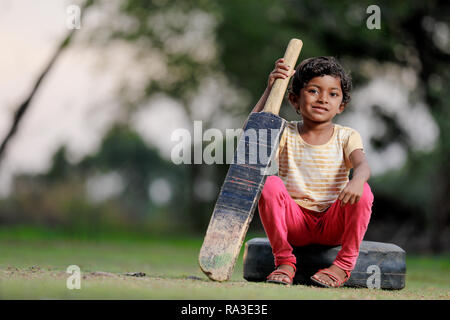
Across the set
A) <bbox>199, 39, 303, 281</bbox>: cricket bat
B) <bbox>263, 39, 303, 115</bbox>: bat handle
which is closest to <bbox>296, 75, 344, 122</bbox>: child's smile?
<bbox>263, 39, 303, 115</bbox>: bat handle

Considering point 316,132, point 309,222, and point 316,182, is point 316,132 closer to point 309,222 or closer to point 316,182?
point 316,182

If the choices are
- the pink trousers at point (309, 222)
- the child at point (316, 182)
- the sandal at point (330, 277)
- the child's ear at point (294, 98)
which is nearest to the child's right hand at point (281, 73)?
the child at point (316, 182)

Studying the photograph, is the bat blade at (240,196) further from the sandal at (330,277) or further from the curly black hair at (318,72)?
the sandal at (330,277)

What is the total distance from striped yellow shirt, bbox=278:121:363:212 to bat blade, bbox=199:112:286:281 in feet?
0.70

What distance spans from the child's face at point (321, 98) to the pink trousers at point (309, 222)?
534 millimetres

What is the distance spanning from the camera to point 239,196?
12.4 feet

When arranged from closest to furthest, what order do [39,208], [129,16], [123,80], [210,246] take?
[210,246]
[39,208]
[129,16]
[123,80]

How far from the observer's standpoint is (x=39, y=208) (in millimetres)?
13328

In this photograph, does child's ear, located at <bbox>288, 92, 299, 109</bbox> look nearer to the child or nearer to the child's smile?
the child
